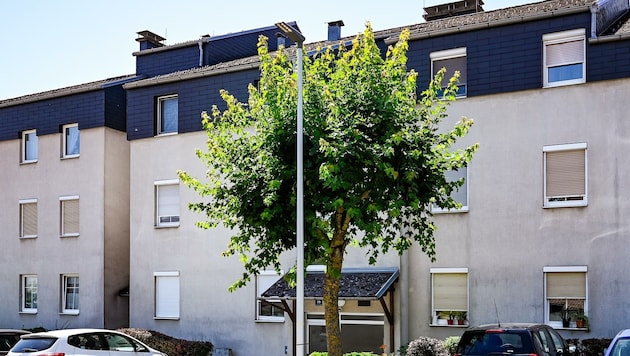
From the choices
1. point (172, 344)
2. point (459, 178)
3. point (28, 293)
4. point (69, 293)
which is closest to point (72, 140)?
point (69, 293)

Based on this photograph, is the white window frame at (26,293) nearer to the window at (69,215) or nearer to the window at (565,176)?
the window at (69,215)

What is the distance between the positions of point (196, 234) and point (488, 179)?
10.2m

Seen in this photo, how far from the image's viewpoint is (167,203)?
28.6 m

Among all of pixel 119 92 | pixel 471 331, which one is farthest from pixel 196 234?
pixel 471 331

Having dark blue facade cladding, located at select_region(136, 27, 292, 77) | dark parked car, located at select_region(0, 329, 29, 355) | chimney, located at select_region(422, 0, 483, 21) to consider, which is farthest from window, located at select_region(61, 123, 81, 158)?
chimney, located at select_region(422, 0, 483, 21)

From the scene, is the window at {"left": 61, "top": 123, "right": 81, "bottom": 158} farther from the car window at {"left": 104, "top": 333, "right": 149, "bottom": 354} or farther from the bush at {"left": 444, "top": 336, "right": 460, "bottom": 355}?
the bush at {"left": 444, "top": 336, "right": 460, "bottom": 355}

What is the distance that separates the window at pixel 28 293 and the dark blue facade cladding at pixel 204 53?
9143 mm

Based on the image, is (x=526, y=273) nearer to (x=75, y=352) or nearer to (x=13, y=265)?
(x=75, y=352)

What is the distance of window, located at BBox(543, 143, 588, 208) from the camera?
70.6 feet

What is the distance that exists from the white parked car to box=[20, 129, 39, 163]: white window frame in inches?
572

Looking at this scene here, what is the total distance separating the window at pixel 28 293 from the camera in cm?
3195

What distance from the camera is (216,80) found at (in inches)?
1098

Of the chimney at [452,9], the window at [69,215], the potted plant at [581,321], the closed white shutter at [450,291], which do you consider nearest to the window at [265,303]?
the closed white shutter at [450,291]

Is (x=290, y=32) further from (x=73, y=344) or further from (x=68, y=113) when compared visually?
(x=68, y=113)
